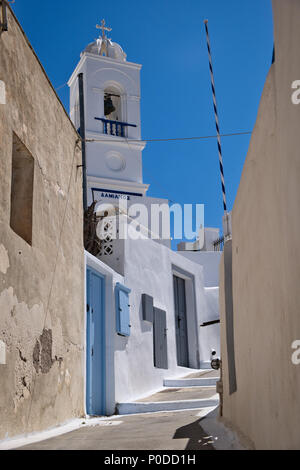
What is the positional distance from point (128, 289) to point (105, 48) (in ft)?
61.1

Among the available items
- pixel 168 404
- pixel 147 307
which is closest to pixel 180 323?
pixel 147 307

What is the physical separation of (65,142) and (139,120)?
18.3 m

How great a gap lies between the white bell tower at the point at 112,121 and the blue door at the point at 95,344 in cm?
1406

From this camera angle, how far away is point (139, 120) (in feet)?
83.2

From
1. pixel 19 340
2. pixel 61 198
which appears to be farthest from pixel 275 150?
pixel 61 198

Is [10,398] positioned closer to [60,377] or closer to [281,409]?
[60,377]

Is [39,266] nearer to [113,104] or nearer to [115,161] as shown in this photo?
[115,161]

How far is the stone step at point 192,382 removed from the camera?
Result: 484 inches

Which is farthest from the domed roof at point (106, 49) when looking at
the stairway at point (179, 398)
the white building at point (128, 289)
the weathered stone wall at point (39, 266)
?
the weathered stone wall at point (39, 266)

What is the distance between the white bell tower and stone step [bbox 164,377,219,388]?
12.2 metres

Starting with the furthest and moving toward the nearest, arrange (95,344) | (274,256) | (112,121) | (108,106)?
1. (108,106)
2. (112,121)
3. (95,344)
4. (274,256)

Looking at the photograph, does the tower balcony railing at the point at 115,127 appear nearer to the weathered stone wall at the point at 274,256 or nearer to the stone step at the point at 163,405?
the stone step at the point at 163,405

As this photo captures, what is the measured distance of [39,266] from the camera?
5.90m

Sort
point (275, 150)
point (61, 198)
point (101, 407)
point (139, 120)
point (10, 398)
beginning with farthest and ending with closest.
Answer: point (139, 120) → point (101, 407) → point (61, 198) → point (10, 398) → point (275, 150)
